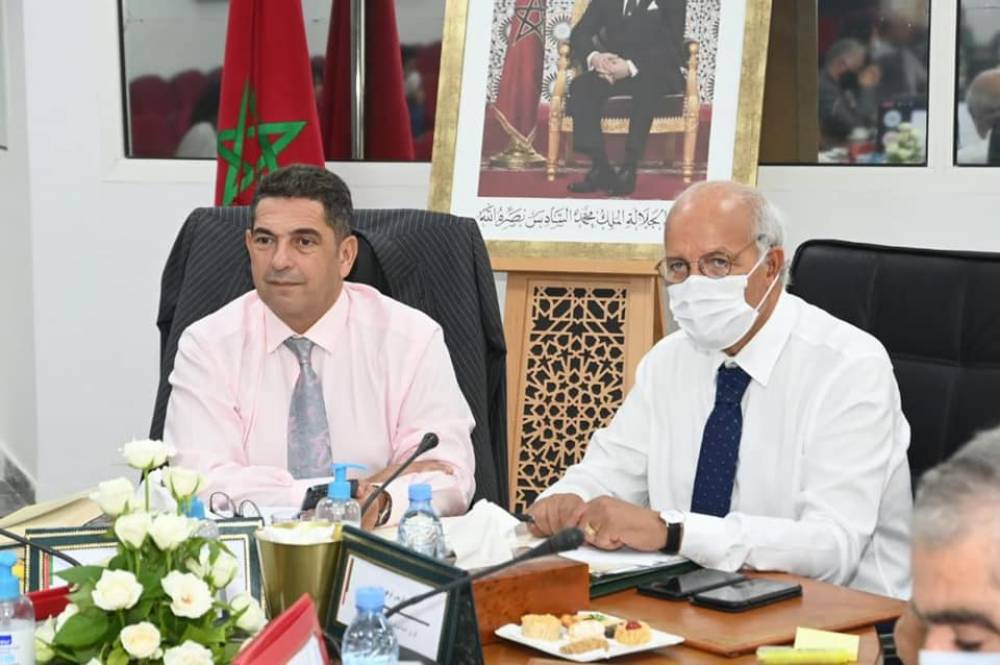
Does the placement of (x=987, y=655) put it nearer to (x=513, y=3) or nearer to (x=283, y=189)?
(x=283, y=189)

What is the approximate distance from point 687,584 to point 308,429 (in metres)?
1.12

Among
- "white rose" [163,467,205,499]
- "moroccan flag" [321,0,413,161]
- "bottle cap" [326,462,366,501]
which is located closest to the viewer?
"white rose" [163,467,205,499]

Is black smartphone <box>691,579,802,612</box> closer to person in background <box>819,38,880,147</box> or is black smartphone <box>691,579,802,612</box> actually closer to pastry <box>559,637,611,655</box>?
pastry <box>559,637,611,655</box>

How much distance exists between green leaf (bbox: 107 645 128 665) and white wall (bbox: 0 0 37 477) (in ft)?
13.0

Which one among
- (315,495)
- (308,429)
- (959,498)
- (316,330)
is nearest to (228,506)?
(315,495)

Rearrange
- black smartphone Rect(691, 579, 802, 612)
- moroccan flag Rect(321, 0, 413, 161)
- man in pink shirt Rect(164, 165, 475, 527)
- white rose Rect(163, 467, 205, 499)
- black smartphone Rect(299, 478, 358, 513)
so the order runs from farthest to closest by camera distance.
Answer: moroccan flag Rect(321, 0, 413, 161)
man in pink shirt Rect(164, 165, 475, 527)
black smartphone Rect(299, 478, 358, 513)
black smartphone Rect(691, 579, 802, 612)
white rose Rect(163, 467, 205, 499)

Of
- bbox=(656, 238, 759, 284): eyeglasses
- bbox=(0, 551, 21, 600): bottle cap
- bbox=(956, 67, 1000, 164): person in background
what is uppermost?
bbox=(956, 67, 1000, 164): person in background

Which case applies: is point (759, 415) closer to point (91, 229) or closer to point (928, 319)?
point (928, 319)

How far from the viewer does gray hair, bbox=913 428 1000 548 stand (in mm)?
1113

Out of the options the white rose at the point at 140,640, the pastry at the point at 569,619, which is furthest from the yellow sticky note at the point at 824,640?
the white rose at the point at 140,640

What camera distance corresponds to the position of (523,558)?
5.01ft

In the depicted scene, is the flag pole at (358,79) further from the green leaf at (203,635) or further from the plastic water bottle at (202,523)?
the green leaf at (203,635)

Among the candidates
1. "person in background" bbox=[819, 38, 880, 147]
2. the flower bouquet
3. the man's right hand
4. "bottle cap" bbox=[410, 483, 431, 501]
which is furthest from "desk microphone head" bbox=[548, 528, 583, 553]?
"person in background" bbox=[819, 38, 880, 147]

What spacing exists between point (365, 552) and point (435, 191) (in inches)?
107
